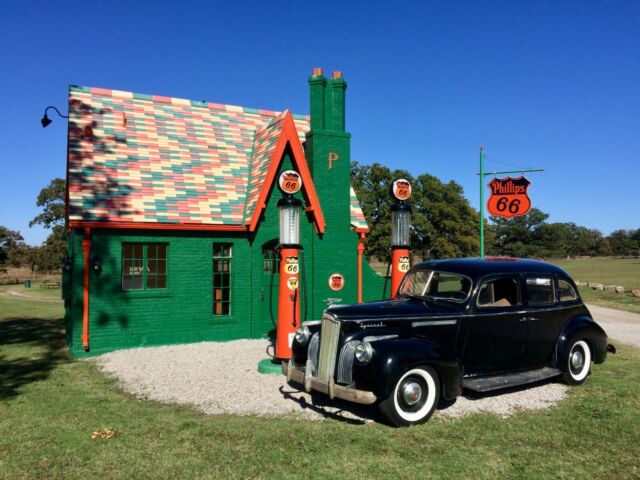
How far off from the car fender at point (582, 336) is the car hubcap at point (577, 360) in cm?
25

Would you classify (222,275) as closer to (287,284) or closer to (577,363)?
(287,284)

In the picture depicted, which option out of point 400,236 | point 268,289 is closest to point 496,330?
point 400,236

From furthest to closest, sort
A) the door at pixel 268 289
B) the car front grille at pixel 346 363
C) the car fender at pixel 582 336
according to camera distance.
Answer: the door at pixel 268 289 < the car fender at pixel 582 336 < the car front grille at pixel 346 363

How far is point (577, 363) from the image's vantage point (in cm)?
777

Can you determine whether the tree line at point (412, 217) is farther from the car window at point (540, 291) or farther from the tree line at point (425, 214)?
the car window at point (540, 291)

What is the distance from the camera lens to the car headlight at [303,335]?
695cm

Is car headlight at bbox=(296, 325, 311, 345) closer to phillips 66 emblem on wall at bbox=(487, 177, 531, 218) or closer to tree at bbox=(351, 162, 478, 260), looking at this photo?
phillips 66 emblem on wall at bbox=(487, 177, 531, 218)

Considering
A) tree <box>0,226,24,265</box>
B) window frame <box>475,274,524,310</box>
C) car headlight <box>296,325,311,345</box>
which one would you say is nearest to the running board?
window frame <box>475,274,524,310</box>

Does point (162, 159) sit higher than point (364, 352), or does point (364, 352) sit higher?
point (162, 159)

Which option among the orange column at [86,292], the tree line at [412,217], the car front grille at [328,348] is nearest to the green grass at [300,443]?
the car front grille at [328,348]

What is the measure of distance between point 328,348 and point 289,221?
9.64 ft

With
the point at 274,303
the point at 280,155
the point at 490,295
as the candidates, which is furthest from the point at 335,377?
the point at 280,155

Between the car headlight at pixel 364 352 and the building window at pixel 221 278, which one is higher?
the building window at pixel 221 278

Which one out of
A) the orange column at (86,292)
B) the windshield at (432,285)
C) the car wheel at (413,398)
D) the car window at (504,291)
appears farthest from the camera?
the orange column at (86,292)
